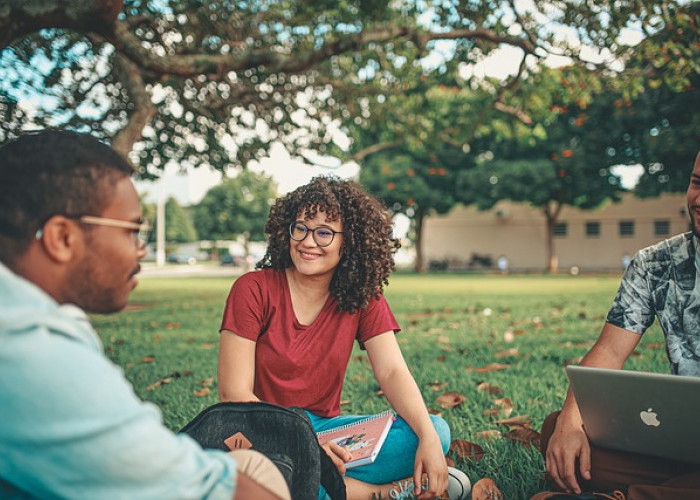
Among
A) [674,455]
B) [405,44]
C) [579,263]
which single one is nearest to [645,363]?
[674,455]

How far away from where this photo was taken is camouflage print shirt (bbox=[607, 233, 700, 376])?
2527mm

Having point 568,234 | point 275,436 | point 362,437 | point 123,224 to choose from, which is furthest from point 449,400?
point 568,234

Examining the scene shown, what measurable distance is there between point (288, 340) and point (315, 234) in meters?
0.51

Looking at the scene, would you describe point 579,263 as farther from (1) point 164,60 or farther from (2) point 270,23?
(1) point 164,60

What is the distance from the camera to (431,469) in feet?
7.83

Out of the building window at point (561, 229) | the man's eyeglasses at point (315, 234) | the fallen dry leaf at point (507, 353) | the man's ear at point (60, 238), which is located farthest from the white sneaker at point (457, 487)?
the building window at point (561, 229)

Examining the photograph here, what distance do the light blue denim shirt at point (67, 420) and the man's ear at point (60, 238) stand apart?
0.61 ft

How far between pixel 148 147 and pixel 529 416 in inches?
396

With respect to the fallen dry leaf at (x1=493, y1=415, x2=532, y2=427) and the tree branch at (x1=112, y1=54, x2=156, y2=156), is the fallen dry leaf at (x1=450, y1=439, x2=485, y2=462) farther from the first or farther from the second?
the tree branch at (x1=112, y1=54, x2=156, y2=156)

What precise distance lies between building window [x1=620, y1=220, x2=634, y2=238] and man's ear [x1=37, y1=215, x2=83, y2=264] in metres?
40.7

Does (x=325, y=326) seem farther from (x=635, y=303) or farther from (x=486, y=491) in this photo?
(x=635, y=303)

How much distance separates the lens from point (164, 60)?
6.30 m

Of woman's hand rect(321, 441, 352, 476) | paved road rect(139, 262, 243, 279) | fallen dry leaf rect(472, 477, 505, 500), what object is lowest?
paved road rect(139, 262, 243, 279)

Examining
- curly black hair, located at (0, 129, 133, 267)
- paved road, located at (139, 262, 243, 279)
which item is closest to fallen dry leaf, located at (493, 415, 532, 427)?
curly black hair, located at (0, 129, 133, 267)
